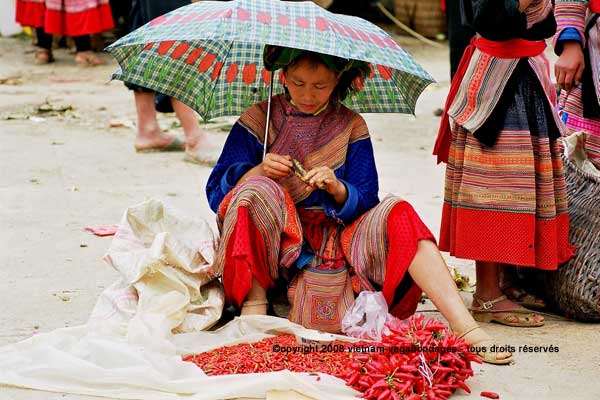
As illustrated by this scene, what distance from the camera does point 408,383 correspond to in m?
2.83

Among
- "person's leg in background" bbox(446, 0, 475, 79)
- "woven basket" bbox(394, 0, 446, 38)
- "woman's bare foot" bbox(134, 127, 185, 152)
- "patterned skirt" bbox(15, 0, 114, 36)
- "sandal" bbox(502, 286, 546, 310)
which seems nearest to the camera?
"sandal" bbox(502, 286, 546, 310)

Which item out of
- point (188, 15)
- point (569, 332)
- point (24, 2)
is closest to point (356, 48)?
point (188, 15)

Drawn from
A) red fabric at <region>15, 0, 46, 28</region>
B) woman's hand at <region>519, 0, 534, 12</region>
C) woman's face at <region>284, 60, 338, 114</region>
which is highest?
woman's hand at <region>519, 0, 534, 12</region>

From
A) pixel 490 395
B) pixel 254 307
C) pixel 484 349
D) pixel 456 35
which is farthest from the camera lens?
pixel 456 35

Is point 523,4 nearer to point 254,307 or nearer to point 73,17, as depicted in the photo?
point 254,307

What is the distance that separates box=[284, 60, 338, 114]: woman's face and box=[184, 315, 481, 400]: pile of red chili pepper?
0.87 meters

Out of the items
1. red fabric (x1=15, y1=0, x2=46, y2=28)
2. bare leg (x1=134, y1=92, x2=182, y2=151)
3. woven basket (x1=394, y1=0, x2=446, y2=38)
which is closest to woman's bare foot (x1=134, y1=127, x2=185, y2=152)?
bare leg (x1=134, y1=92, x2=182, y2=151)

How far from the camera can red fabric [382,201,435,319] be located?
10.8 feet

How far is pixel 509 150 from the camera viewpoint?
11.4 feet

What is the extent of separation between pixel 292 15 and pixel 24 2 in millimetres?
7278

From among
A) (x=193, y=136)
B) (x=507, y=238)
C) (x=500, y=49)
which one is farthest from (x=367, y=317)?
(x=193, y=136)

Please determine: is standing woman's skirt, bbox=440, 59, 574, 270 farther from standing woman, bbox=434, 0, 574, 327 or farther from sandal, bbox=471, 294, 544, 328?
sandal, bbox=471, 294, 544, 328

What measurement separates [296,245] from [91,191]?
7.59ft

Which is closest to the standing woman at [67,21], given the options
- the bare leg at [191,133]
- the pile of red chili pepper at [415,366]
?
A: the bare leg at [191,133]
